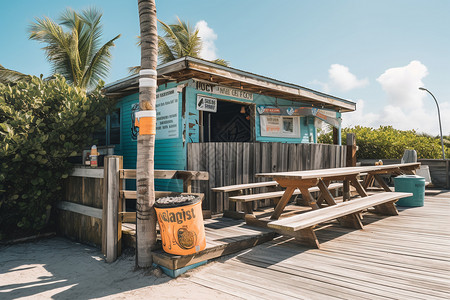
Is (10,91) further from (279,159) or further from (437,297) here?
(437,297)

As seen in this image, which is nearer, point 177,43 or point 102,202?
point 102,202

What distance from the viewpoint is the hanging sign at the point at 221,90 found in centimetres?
711

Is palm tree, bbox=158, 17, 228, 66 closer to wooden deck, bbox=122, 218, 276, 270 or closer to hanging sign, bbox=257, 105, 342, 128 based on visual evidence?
hanging sign, bbox=257, 105, 342, 128

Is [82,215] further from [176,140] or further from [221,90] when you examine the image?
[221,90]

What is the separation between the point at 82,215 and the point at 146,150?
Result: 103 inches

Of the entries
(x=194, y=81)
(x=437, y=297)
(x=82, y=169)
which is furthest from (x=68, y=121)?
(x=437, y=297)

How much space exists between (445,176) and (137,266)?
40.1 ft

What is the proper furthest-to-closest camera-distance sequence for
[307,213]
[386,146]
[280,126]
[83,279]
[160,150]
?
[386,146], [280,126], [160,150], [307,213], [83,279]

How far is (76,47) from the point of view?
1462 centimetres

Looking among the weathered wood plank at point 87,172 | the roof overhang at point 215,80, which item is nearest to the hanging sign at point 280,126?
the roof overhang at point 215,80

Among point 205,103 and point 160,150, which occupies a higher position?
point 205,103

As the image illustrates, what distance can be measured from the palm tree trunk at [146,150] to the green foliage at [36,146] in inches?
105

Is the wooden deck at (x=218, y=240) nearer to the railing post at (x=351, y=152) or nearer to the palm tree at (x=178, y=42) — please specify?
the railing post at (x=351, y=152)

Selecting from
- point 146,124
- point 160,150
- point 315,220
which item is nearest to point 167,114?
point 160,150
